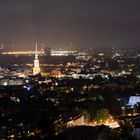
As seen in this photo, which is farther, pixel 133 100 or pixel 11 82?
pixel 11 82

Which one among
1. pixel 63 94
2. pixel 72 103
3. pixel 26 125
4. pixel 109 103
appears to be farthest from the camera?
pixel 63 94

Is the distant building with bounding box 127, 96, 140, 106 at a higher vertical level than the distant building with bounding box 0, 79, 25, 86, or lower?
higher

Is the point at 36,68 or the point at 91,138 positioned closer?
the point at 91,138

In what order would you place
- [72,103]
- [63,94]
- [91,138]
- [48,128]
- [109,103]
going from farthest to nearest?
[63,94]
[72,103]
[109,103]
[48,128]
[91,138]

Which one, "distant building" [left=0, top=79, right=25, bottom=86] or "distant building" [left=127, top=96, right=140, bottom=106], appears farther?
"distant building" [left=0, top=79, right=25, bottom=86]

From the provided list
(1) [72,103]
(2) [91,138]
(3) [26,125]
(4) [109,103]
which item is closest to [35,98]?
(1) [72,103]

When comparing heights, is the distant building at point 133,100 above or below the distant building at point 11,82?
above

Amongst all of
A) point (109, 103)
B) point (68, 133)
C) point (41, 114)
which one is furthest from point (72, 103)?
point (68, 133)

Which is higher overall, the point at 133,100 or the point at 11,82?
the point at 133,100

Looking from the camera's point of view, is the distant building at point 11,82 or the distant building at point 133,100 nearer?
the distant building at point 133,100

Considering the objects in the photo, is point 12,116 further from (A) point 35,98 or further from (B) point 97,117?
(A) point 35,98
